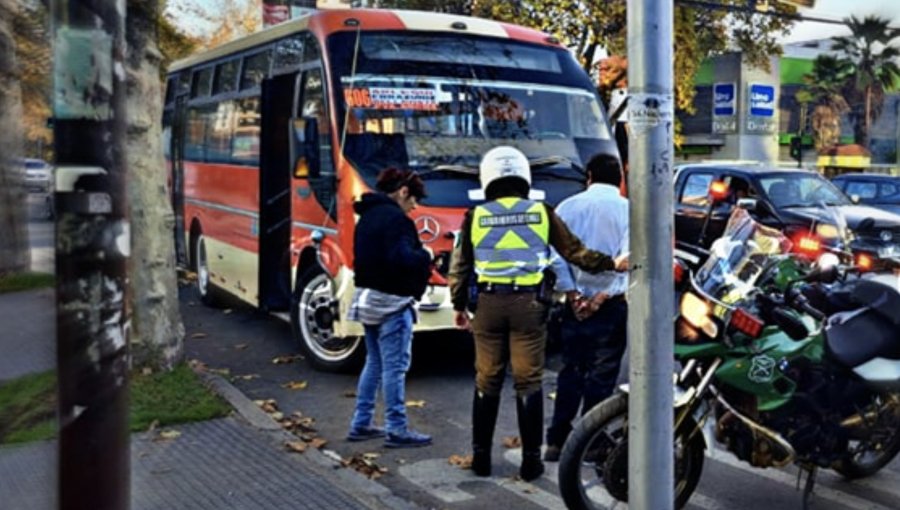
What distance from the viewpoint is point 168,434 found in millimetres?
6742

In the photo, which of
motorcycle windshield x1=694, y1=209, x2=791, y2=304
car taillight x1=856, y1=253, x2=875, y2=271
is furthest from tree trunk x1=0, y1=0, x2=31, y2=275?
car taillight x1=856, y1=253, x2=875, y2=271

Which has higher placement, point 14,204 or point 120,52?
point 120,52

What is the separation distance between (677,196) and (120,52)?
46.7 feet

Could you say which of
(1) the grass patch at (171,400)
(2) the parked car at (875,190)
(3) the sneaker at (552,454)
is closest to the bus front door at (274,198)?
(1) the grass patch at (171,400)

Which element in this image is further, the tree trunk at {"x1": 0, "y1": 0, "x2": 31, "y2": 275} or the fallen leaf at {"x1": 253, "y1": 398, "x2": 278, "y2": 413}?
the fallen leaf at {"x1": 253, "y1": 398, "x2": 278, "y2": 413}

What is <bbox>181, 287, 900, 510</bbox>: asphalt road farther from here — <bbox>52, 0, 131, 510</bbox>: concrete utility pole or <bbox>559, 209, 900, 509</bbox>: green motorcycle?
<bbox>52, 0, 131, 510</bbox>: concrete utility pole

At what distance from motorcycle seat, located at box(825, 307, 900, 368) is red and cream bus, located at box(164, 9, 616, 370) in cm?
351

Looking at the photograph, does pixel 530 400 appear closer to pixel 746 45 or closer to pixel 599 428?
pixel 599 428

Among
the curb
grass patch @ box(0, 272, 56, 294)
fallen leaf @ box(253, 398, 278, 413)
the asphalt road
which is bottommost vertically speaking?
the asphalt road

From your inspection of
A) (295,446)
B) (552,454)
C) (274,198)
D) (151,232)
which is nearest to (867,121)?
(274,198)

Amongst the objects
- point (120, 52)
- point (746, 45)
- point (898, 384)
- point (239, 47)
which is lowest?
point (898, 384)

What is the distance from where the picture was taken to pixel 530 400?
19.4ft

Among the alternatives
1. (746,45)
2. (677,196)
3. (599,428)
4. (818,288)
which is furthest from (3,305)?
(746,45)

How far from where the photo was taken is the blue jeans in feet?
21.7
